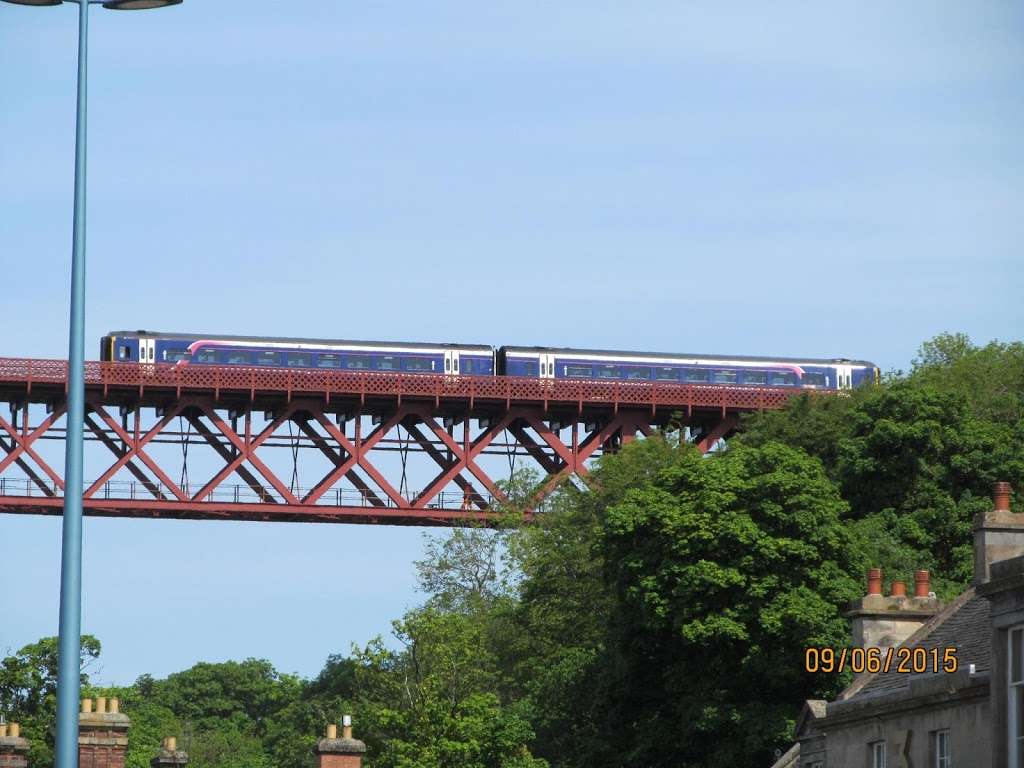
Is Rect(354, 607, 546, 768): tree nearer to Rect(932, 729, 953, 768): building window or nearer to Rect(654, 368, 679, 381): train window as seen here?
Rect(654, 368, 679, 381): train window

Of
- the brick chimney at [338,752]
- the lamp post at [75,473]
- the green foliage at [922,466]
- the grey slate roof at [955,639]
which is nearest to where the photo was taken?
the lamp post at [75,473]

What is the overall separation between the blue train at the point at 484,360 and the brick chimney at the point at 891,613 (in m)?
49.4

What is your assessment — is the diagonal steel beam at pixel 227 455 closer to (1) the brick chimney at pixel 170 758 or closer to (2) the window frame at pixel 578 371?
(2) the window frame at pixel 578 371

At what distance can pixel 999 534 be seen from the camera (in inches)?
1346

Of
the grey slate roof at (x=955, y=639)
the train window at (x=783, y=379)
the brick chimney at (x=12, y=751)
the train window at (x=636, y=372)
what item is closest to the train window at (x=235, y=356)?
the train window at (x=636, y=372)

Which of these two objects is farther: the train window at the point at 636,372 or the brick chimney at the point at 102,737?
the train window at the point at 636,372

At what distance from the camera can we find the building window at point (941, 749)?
31.5m

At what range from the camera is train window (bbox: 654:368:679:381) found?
90.2 metres

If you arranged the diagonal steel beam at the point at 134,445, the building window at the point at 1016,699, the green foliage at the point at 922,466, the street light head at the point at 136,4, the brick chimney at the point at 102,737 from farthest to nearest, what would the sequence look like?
the diagonal steel beam at the point at 134,445 → the green foliage at the point at 922,466 → the brick chimney at the point at 102,737 → the building window at the point at 1016,699 → the street light head at the point at 136,4

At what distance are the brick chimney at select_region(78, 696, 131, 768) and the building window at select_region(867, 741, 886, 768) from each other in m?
11.2

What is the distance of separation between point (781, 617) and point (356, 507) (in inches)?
1448

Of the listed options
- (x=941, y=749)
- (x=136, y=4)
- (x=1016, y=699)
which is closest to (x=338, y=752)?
(x=941, y=749)

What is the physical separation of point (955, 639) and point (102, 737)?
13.1m

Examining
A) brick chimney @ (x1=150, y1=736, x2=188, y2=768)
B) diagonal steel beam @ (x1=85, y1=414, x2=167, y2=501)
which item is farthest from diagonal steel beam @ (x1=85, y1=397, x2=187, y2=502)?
brick chimney @ (x1=150, y1=736, x2=188, y2=768)
